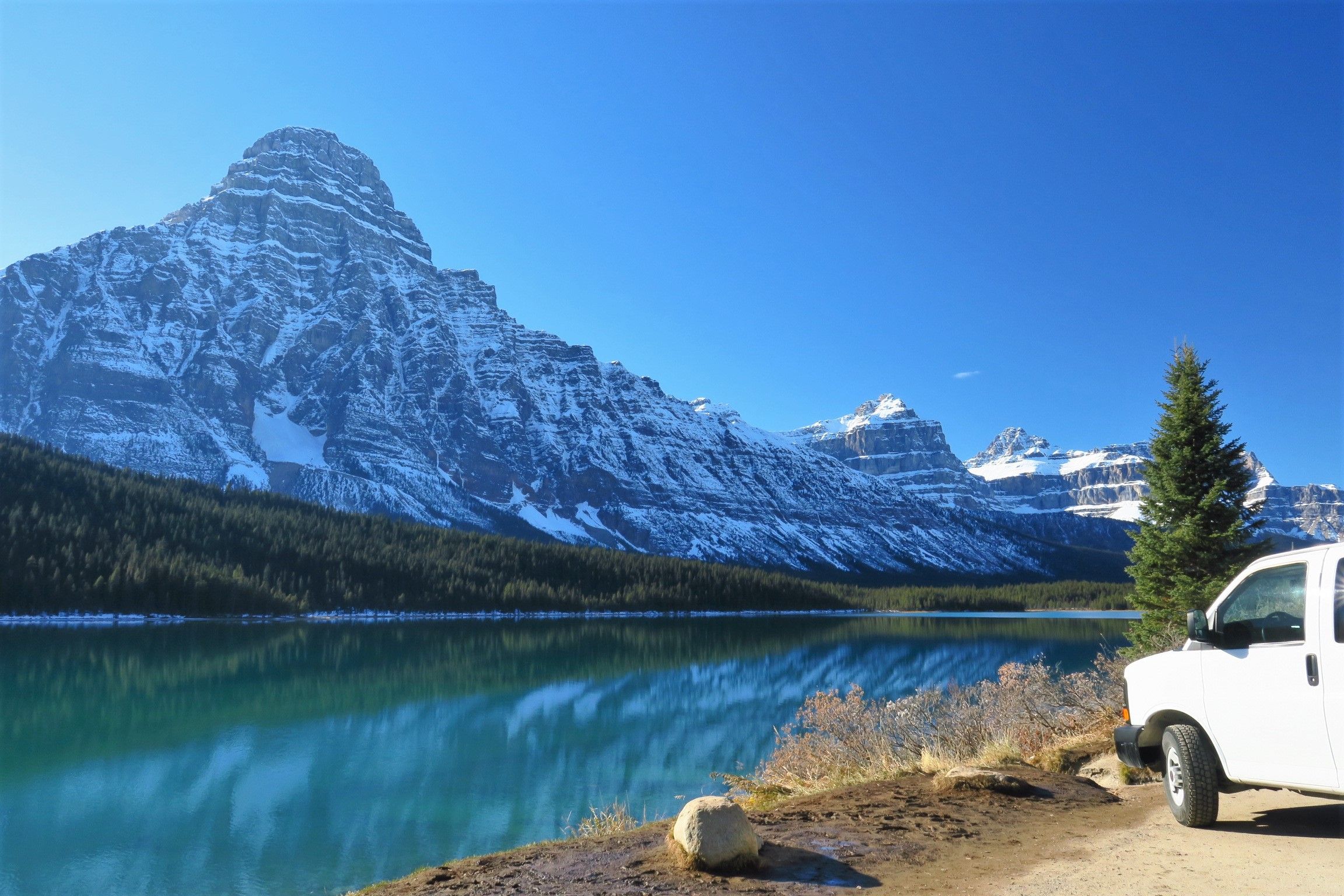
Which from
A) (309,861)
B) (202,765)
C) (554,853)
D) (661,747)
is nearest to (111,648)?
(202,765)

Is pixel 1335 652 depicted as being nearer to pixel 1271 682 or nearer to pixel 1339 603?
pixel 1339 603

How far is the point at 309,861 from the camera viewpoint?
52.7 feet

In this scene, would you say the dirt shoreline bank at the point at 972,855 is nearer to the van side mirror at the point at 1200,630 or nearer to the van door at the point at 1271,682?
the van door at the point at 1271,682

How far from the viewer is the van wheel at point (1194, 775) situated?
8398 mm

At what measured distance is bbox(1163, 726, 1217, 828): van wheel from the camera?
8.40m

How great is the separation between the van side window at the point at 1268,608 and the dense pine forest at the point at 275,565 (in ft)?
324

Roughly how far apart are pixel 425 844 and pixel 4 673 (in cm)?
3965

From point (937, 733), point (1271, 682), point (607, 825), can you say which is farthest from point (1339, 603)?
point (937, 733)

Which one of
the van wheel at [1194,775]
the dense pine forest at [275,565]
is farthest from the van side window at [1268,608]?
the dense pine forest at [275,565]

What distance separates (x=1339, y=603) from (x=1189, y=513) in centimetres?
1957

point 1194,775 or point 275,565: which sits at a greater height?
point 1194,775

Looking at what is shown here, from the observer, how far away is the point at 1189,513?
24172 mm

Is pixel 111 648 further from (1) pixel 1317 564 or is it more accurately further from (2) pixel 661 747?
(1) pixel 1317 564

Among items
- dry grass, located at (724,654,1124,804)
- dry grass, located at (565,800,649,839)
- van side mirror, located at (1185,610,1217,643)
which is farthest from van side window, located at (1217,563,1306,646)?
dry grass, located at (565,800,649,839)
